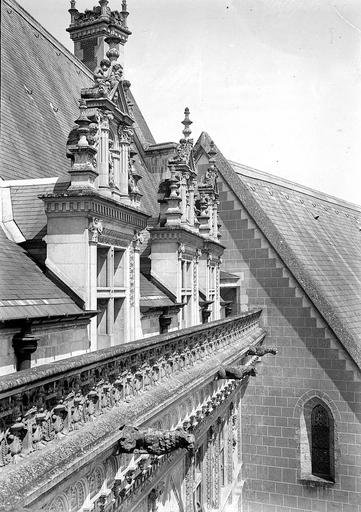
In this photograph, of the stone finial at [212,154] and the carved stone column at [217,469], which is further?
the stone finial at [212,154]

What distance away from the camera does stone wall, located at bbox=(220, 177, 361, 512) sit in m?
21.3

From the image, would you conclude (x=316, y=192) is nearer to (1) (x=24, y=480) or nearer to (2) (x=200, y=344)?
(2) (x=200, y=344)

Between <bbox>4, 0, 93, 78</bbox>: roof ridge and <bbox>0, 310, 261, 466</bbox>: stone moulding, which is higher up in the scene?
<bbox>4, 0, 93, 78</bbox>: roof ridge

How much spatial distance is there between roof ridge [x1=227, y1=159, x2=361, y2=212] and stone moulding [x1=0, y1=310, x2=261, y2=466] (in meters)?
24.0

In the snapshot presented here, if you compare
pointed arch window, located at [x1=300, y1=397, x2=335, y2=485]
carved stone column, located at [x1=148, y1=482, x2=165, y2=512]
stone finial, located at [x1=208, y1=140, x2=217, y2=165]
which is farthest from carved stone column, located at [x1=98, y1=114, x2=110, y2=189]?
pointed arch window, located at [x1=300, y1=397, x2=335, y2=485]

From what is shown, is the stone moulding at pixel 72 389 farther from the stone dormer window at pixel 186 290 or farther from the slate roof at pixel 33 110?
the stone dormer window at pixel 186 290

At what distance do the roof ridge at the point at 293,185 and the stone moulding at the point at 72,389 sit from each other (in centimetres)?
2395

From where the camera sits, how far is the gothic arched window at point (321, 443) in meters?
21.9

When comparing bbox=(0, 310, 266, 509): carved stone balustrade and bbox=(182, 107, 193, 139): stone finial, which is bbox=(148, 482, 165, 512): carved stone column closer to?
bbox=(0, 310, 266, 509): carved stone balustrade

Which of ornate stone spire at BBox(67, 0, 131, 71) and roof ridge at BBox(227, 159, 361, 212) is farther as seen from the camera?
roof ridge at BBox(227, 159, 361, 212)

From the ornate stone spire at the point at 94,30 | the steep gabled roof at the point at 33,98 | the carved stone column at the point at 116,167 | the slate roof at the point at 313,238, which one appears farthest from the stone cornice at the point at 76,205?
the ornate stone spire at the point at 94,30

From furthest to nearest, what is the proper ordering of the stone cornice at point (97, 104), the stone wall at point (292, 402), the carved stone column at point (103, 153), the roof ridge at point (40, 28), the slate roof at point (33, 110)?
the stone wall at point (292, 402), the roof ridge at point (40, 28), the stone cornice at point (97, 104), the carved stone column at point (103, 153), the slate roof at point (33, 110)

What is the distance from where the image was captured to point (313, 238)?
34.1 metres

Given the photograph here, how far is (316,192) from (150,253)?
3222 cm
